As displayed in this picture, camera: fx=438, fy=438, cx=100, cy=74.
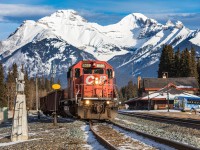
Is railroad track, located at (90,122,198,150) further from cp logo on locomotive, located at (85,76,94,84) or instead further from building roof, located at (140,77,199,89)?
building roof, located at (140,77,199,89)

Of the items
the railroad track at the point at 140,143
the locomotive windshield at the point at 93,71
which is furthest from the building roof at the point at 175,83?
the railroad track at the point at 140,143

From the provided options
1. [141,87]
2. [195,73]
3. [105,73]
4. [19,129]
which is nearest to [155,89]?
[141,87]

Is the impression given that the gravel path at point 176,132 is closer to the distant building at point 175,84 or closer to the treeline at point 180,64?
the distant building at point 175,84

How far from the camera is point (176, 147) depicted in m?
13.6

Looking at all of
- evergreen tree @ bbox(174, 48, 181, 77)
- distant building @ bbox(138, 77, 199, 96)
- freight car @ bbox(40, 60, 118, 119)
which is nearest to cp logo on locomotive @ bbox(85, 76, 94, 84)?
freight car @ bbox(40, 60, 118, 119)

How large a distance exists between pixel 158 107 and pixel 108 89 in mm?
66448

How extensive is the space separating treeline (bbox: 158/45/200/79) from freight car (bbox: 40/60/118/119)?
280ft

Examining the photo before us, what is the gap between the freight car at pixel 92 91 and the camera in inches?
1092

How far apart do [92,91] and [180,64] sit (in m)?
93.5

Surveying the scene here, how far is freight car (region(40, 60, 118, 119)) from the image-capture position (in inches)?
1092

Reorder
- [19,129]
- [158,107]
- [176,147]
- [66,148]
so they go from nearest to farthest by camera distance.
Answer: [176,147] → [66,148] → [19,129] → [158,107]

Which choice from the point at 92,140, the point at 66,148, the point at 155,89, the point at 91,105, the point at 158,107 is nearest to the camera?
the point at 66,148

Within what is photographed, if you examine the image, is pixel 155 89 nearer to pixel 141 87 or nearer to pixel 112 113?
pixel 141 87

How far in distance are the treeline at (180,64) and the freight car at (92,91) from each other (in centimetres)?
8524
